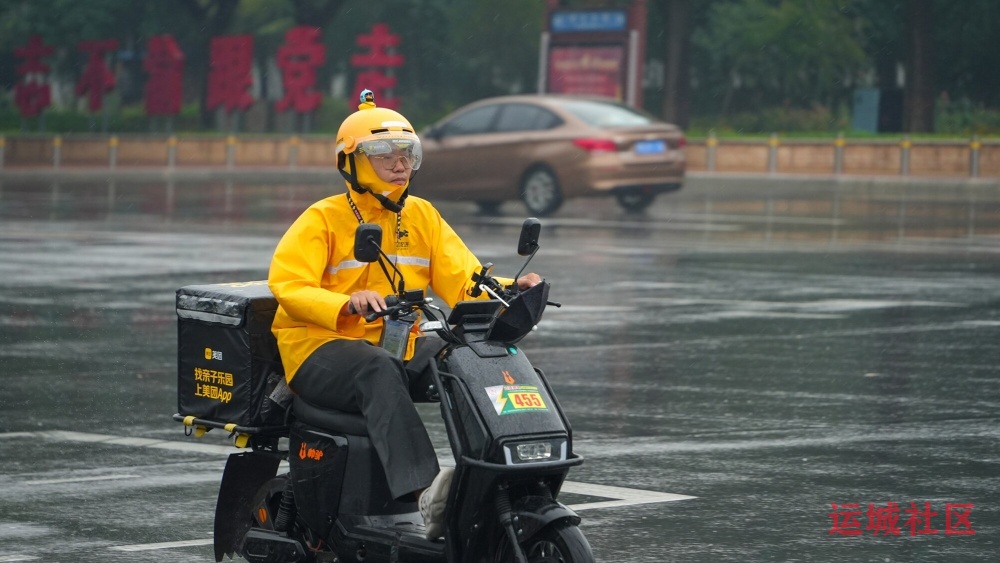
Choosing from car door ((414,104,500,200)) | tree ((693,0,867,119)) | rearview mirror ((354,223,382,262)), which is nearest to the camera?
rearview mirror ((354,223,382,262))

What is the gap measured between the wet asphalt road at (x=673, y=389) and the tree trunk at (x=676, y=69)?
964 inches

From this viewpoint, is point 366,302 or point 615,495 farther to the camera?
point 615,495

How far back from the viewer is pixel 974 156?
111 feet

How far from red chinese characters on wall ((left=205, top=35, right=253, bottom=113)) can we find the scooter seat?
139ft

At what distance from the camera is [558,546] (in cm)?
476

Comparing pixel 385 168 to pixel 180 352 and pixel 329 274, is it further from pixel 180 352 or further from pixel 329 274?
pixel 180 352

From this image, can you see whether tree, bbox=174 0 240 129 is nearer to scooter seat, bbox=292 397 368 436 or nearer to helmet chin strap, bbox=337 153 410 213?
helmet chin strap, bbox=337 153 410 213

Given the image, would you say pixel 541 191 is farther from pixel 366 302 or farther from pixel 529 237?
pixel 366 302

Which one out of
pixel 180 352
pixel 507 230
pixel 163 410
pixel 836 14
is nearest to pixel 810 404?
pixel 163 410

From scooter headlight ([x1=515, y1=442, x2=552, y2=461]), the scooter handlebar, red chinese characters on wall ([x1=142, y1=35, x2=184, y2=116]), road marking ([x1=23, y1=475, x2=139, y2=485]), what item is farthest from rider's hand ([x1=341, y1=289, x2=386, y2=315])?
red chinese characters on wall ([x1=142, y1=35, x2=184, y2=116])

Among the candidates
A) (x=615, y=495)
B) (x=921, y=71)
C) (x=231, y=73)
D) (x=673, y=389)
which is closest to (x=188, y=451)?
(x=615, y=495)

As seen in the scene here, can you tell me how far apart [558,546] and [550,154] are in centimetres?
2056

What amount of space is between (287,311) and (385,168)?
1.79ft

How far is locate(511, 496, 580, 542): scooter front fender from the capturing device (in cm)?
477
